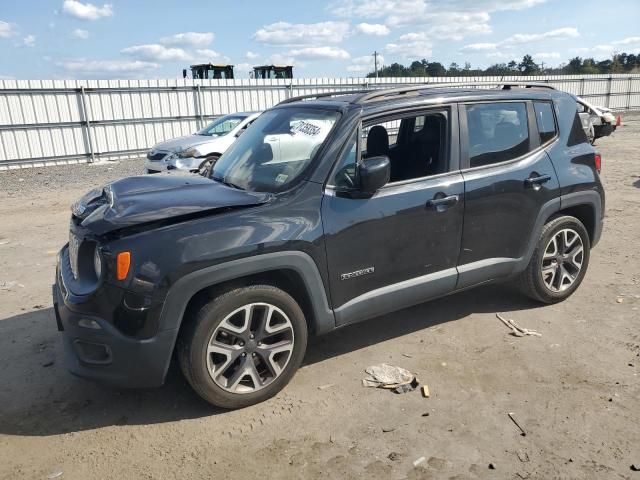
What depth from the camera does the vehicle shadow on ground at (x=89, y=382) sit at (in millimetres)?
3193

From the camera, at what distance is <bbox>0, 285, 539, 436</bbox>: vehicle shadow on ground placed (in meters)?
3.19

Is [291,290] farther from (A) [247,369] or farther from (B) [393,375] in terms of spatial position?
(B) [393,375]

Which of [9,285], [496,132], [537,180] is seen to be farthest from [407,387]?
[9,285]

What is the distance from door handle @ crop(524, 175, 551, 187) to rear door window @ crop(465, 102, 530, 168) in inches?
8.7

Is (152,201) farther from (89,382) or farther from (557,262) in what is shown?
(557,262)

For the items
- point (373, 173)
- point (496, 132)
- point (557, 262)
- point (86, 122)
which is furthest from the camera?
point (86, 122)

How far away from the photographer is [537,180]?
4176mm

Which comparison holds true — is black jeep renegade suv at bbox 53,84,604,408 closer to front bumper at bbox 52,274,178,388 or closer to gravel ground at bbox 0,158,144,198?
front bumper at bbox 52,274,178,388

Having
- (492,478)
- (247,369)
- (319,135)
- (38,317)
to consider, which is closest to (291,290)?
(247,369)

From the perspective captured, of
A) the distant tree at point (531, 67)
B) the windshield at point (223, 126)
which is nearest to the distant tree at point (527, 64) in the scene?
the distant tree at point (531, 67)

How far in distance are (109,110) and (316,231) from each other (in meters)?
16.4

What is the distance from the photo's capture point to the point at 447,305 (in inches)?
186

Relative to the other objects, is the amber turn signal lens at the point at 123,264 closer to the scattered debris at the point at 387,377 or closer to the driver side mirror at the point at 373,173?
the driver side mirror at the point at 373,173

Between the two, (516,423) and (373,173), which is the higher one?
(373,173)
